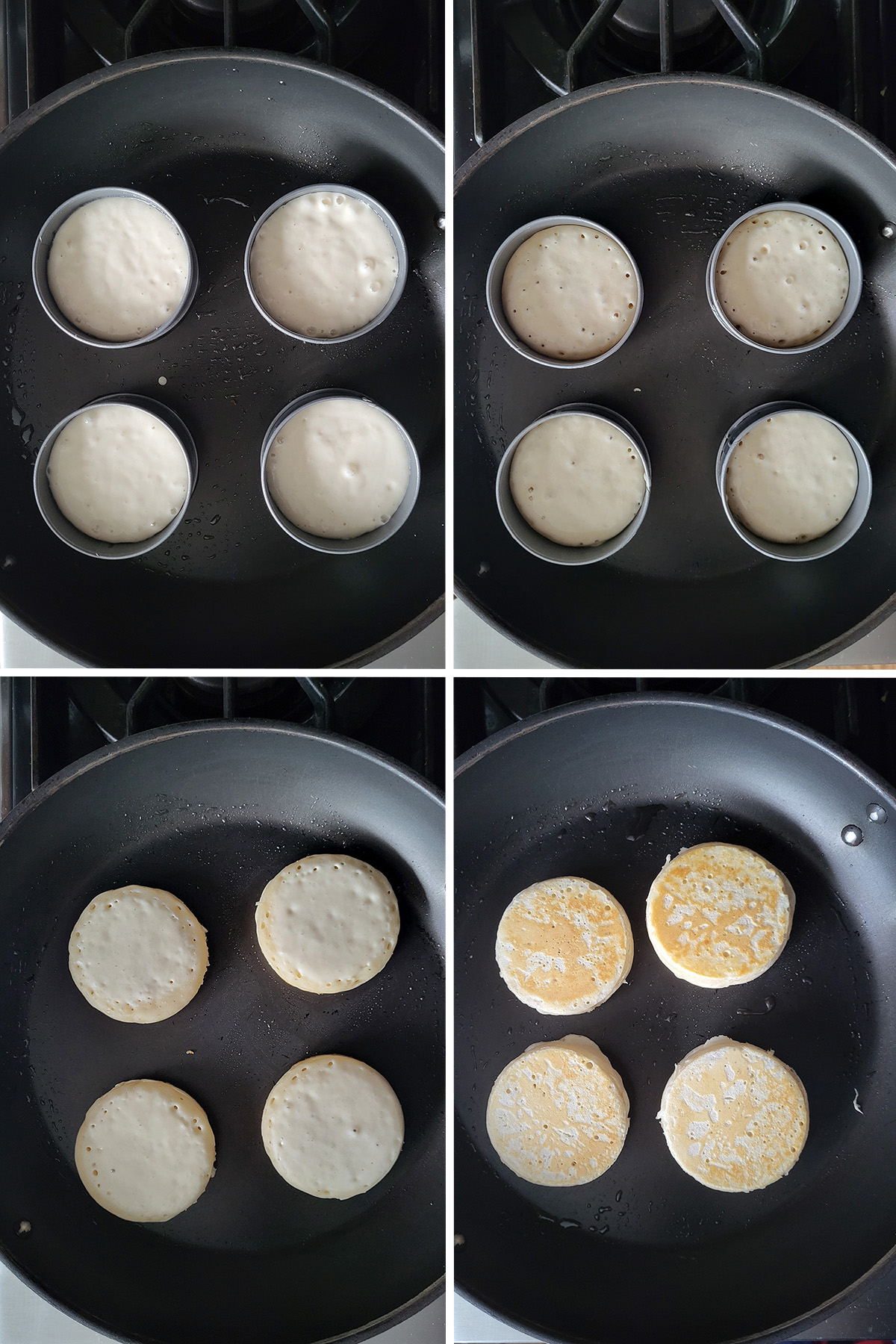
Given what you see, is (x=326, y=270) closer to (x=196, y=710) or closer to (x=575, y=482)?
(x=575, y=482)

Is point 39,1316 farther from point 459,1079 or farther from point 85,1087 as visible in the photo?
point 459,1079

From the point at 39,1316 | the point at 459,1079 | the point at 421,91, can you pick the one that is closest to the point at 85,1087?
the point at 39,1316

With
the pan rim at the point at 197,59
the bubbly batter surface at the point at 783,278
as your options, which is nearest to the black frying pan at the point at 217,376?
the pan rim at the point at 197,59

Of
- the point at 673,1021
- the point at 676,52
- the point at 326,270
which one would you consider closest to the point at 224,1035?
the point at 673,1021

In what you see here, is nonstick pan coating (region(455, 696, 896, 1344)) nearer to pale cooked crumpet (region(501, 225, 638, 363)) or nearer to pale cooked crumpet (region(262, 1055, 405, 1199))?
pale cooked crumpet (region(262, 1055, 405, 1199))

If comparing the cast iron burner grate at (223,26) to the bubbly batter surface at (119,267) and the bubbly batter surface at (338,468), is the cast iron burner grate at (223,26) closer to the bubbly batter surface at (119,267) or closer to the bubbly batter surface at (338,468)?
the bubbly batter surface at (119,267)

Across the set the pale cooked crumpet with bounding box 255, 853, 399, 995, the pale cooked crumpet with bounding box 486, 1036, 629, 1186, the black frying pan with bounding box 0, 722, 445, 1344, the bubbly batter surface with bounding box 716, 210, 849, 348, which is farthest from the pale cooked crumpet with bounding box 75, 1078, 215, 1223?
the bubbly batter surface with bounding box 716, 210, 849, 348
